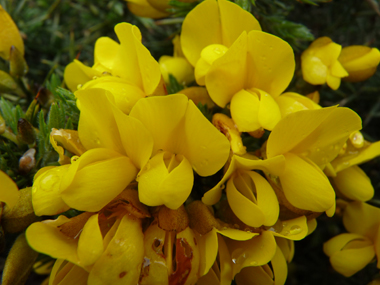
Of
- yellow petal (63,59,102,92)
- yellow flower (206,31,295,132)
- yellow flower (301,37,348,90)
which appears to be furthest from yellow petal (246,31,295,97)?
yellow petal (63,59,102,92)

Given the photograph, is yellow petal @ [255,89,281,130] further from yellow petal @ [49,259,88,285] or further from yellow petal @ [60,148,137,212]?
yellow petal @ [49,259,88,285]

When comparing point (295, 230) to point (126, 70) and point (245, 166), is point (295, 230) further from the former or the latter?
point (126, 70)

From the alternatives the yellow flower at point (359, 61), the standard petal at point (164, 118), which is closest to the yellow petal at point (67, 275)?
the standard petal at point (164, 118)

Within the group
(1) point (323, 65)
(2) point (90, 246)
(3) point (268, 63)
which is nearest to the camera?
(2) point (90, 246)

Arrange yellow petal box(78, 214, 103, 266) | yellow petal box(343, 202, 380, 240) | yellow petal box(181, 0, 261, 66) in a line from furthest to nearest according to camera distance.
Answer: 1. yellow petal box(343, 202, 380, 240)
2. yellow petal box(181, 0, 261, 66)
3. yellow petal box(78, 214, 103, 266)

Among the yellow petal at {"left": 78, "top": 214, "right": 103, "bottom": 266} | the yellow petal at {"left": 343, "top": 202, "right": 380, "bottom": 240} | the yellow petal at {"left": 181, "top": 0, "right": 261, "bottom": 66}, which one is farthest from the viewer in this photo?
→ the yellow petal at {"left": 343, "top": 202, "right": 380, "bottom": 240}

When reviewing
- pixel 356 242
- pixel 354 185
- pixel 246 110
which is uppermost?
pixel 246 110

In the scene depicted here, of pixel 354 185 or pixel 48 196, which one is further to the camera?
pixel 354 185

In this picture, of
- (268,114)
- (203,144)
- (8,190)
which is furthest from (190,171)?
(8,190)
